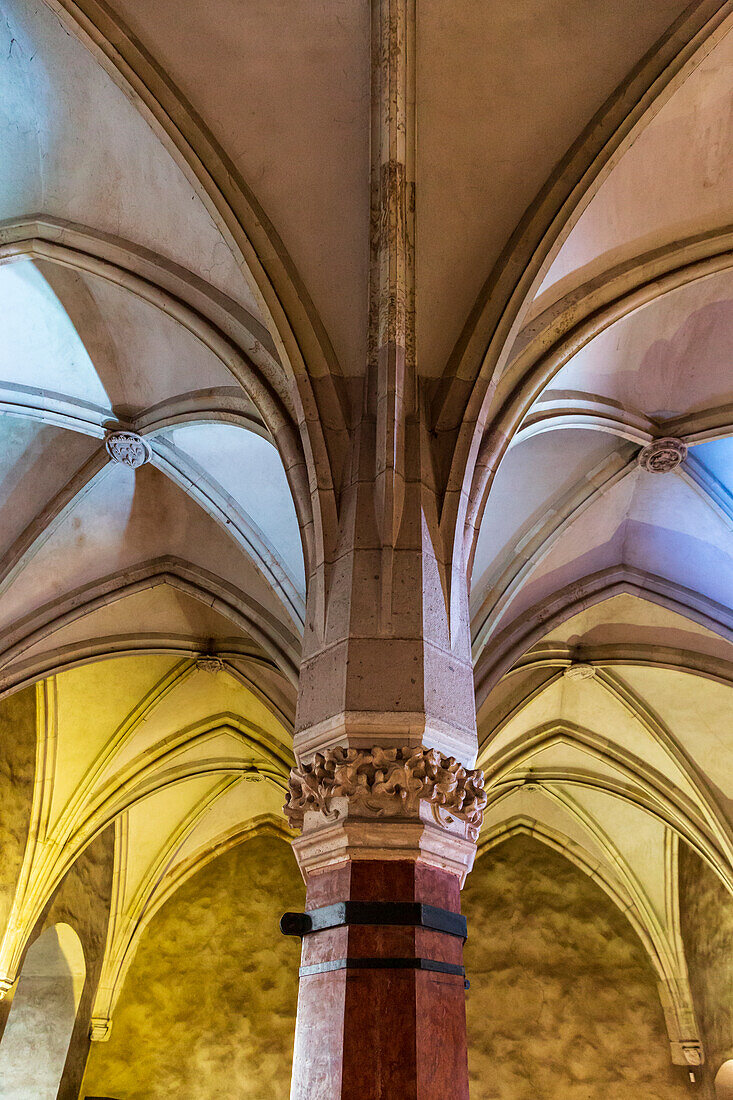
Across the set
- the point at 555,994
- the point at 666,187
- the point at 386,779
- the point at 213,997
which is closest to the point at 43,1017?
the point at 213,997

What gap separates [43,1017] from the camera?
12.1 m

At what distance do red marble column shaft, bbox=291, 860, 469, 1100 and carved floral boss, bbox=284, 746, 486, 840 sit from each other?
0.23m

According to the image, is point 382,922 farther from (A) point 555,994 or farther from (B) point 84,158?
(A) point 555,994

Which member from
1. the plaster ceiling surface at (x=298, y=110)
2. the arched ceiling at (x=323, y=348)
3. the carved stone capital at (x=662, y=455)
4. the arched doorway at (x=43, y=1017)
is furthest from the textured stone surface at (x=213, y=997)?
the plaster ceiling surface at (x=298, y=110)

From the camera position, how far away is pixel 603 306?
6.01 meters

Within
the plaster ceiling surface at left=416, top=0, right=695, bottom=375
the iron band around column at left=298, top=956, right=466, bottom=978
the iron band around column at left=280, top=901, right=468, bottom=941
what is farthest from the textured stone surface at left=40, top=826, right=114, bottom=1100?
the plaster ceiling surface at left=416, top=0, right=695, bottom=375

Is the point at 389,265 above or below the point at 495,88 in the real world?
below

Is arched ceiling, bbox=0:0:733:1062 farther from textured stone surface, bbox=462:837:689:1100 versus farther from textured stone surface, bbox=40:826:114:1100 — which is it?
textured stone surface, bbox=462:837:689:1100

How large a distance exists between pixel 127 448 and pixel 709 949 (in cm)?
987

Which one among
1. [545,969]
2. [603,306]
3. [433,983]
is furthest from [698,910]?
[433,983]

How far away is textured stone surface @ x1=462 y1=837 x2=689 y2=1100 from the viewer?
40.9 ft

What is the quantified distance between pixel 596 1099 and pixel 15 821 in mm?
7988

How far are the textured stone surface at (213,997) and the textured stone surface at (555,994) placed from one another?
2.57m

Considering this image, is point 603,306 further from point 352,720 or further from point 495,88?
point 352,720
